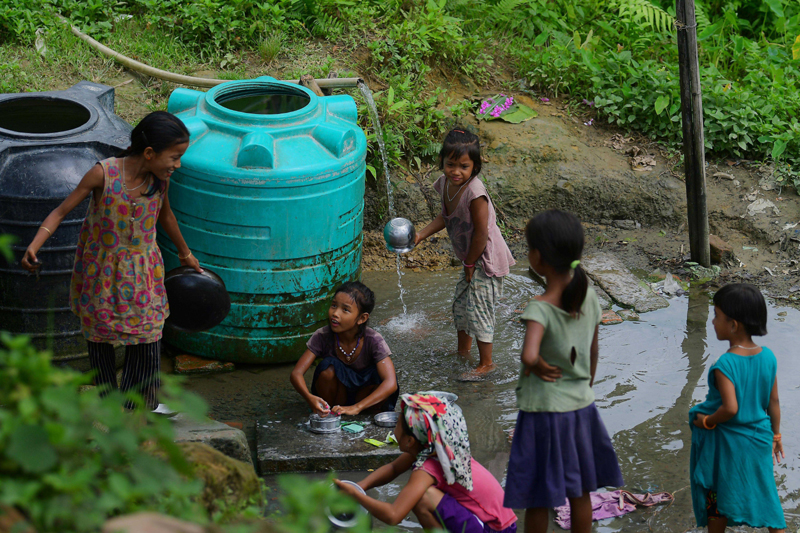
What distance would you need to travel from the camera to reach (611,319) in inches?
181

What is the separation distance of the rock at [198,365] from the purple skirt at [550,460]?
217 centimetres

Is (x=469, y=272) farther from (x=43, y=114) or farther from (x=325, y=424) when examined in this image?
(x=43, y=114)

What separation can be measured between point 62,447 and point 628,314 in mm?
3920

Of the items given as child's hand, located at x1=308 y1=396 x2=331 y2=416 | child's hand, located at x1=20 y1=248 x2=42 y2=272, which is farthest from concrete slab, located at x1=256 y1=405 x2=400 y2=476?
child's hand, located at x1=20 y1=248 x2=42 y2=272

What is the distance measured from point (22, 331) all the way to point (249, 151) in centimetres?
147

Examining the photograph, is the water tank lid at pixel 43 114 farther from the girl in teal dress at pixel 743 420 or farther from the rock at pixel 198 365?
the girl in teal dress at pixel 743 420

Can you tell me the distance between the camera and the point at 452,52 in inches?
252

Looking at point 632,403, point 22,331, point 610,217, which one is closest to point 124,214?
point 22,331

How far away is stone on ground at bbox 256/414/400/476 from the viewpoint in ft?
10.3

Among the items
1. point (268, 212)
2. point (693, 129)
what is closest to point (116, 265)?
point (268, 212)

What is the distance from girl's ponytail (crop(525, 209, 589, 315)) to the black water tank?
233 centimetres

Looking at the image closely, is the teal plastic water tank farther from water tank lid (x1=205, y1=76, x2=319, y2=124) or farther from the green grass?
the green grass

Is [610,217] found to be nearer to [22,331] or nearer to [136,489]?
[22,331]


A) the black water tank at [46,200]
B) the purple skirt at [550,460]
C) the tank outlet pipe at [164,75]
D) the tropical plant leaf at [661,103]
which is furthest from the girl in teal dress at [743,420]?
the tropical plant leaf at [661,103]
